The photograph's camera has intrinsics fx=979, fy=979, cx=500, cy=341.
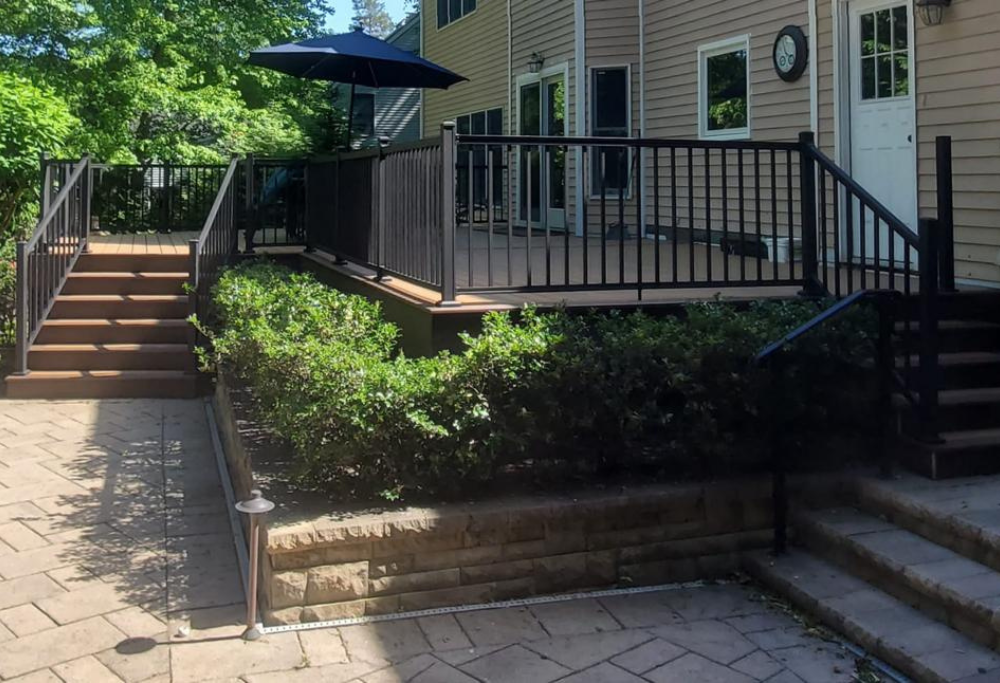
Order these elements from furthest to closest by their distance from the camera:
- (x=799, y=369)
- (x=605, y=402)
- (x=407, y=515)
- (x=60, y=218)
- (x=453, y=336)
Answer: (x=60, y=218)
(x=453, y=336)
(x=799, y=369)
(x=605, y=402)
(x=407, y=515)

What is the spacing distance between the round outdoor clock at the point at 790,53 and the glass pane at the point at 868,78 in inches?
28.9

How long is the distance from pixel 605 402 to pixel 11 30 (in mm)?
13355

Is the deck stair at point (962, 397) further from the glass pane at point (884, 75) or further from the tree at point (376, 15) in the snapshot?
the tree at point (376, 15)

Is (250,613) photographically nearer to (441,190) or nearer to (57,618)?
(57,618)

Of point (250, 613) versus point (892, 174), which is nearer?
point (250, 613)

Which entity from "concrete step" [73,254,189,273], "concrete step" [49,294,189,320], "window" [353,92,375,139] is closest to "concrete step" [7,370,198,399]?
"concrete step" [49,294,189,320]

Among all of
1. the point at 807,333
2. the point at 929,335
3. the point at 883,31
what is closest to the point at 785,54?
the point at 883,31

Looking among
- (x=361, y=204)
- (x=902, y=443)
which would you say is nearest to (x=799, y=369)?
(x=902, y=443)

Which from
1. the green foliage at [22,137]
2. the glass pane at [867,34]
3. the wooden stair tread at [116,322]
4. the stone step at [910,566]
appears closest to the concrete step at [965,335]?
the stone step at [910,566]

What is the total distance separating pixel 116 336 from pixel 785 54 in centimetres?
641

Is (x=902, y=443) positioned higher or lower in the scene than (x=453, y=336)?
lower

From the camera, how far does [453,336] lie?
530 centimetres

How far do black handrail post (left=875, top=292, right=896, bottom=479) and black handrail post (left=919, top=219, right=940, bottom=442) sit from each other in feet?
0.52

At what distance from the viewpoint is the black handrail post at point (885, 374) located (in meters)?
4.54
